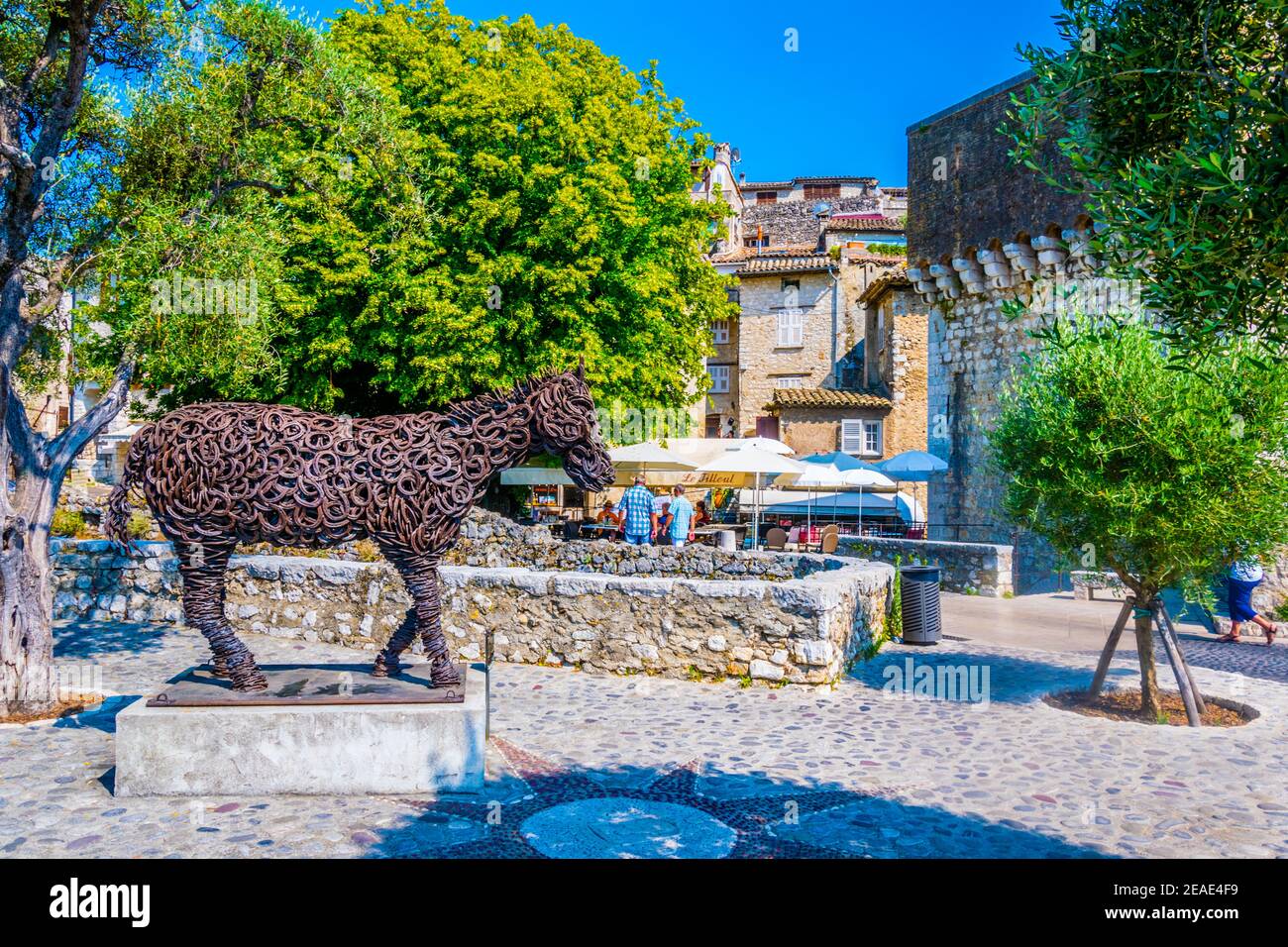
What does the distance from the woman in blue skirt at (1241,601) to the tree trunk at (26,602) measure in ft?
47.4

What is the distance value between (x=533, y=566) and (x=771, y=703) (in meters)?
5.07

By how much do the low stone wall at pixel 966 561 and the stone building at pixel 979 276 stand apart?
0.98 meters

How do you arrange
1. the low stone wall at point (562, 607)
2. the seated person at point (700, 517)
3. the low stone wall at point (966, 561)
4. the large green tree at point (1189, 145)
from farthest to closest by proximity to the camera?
the seated person at point (700, 517), the low stone wall at point (966, 561), the low stone wall at point (562, 607), the large green tree at point (1189, 145)

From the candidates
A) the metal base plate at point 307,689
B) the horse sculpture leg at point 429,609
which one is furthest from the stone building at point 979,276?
the metal base plate at point 307,689

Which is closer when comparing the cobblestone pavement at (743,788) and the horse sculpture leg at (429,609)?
the cobblestone pavement at (743,788)

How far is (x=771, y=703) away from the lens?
920 centimetres

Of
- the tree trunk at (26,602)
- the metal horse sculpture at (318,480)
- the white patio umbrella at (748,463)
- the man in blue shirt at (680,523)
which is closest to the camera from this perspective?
the metal horse sculpture at (318,480)

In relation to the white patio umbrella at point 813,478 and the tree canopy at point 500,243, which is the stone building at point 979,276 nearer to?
the white patio umbrella at point 813,478

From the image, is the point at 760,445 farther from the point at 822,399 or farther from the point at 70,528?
the point at 822,399

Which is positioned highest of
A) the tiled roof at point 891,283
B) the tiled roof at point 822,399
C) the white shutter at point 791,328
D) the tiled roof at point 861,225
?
the tiled roof at point 861,225

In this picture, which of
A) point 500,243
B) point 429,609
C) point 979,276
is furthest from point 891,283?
point 429,609

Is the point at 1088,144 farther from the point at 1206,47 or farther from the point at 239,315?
the point at 239,315

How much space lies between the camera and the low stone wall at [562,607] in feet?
32.6

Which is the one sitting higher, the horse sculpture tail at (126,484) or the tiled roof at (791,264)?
the tiled roof at (791,264)
